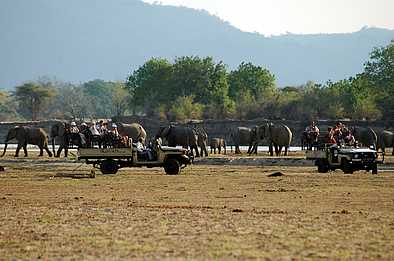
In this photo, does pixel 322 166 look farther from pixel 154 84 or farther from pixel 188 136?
pixel 154 84

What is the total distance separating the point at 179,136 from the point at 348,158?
20.4 meters

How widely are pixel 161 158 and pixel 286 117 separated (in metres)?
67.5

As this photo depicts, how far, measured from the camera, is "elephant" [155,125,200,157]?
5219cm

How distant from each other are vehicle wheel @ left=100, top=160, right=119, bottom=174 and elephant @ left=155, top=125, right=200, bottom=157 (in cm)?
1394

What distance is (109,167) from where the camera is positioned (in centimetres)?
3716

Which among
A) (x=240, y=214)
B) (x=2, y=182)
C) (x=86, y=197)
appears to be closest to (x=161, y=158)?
(x=2, y=182)

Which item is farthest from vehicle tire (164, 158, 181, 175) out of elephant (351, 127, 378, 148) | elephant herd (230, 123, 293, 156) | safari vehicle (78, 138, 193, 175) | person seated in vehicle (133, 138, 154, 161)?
elephant (351, 127, 378, 148)

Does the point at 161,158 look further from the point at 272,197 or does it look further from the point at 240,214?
the point at 240,214

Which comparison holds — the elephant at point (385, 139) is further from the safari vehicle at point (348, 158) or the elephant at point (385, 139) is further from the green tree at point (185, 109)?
the green tree at point (185, 109)

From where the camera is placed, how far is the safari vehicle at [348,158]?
36.2 m

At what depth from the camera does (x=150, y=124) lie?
99062mm

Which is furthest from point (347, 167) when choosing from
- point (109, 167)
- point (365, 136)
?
point (365, 136)

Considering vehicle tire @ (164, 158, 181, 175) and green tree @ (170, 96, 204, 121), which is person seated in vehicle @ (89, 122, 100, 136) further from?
green tree @ (170, 96, 204, 121)

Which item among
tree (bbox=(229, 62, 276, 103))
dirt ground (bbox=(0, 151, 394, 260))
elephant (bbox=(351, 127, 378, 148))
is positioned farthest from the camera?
tree (bbox=(229, 62, 276, 103))
